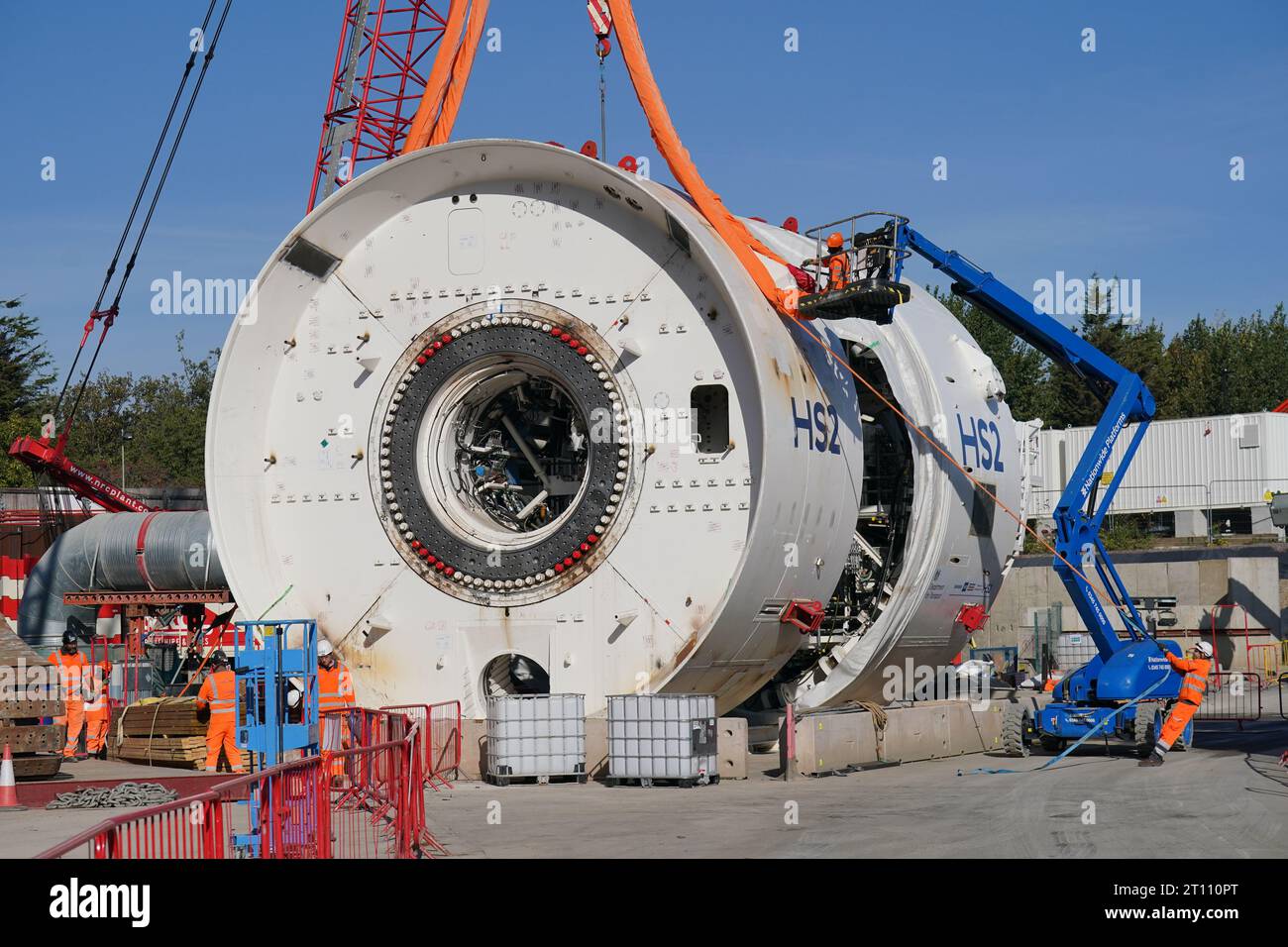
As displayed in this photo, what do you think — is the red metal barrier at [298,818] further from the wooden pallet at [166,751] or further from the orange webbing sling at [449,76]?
the orange webbing sling at [449,76]

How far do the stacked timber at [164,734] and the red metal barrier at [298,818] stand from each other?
12.6 ft

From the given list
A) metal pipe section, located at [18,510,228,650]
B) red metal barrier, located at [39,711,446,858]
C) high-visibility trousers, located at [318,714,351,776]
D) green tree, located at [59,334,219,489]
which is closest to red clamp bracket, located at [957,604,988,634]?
high-visibility trousers, located at [318,714,351,776]

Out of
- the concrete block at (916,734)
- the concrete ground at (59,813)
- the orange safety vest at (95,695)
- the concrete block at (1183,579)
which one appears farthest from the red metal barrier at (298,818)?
the concrete block at (1183,579)

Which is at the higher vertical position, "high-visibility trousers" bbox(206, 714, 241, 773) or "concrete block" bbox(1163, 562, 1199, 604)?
"concrete block" bbox(1163, 562, 1199, 604)

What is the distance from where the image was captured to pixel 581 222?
55.1ft

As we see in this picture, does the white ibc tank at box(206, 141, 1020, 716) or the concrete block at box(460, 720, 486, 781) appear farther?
the concrete block at box(460, 720, 486, 781)

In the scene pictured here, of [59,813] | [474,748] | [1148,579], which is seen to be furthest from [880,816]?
[1148,579]

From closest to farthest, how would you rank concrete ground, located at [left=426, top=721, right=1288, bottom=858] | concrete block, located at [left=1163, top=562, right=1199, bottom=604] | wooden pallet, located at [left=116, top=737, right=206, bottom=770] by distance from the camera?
concrete ground, located at [left=426, top=721, right=1288, bottom=858], wooden pallet, located at [left=116, top=737, right=206, bottom=770], concrete block, located at [left=1163, top=562, right=1199, bottom=604]

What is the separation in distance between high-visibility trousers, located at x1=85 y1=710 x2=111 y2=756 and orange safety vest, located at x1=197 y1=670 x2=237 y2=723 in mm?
3238

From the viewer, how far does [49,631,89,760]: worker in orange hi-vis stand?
777 inches

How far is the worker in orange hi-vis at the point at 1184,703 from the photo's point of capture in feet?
59.1

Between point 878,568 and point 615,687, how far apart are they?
13.7ft

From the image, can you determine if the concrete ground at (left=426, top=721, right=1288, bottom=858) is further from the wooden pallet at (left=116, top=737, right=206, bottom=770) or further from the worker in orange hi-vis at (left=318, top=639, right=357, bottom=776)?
the wooden pallet at (left=116, top=737, right=206, bottom=770)
